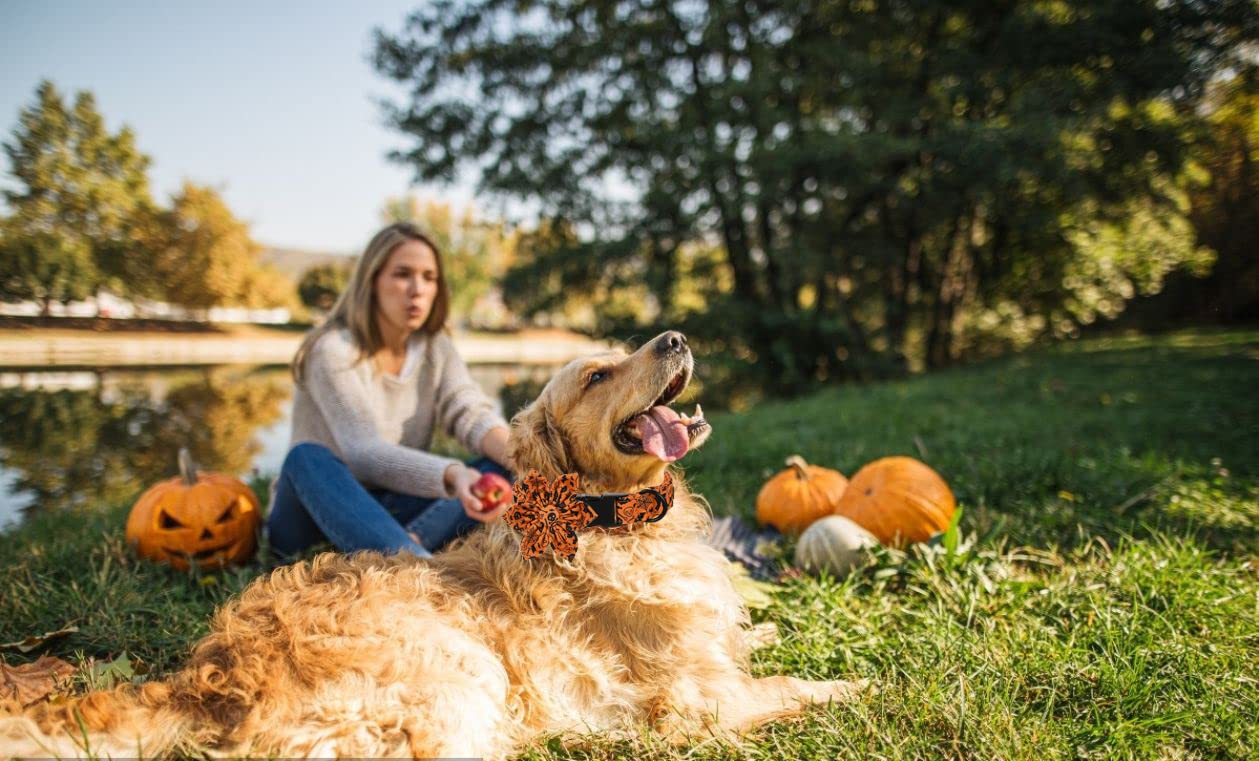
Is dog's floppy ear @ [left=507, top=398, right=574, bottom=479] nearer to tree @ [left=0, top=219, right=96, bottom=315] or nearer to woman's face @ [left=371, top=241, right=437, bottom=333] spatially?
woman's face @ [left=371, top=241, right=437, bottom=333]

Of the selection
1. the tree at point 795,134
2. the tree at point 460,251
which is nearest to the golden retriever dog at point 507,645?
the tree at point 795,134

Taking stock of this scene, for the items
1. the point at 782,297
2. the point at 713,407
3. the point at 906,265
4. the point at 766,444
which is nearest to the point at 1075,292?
the point at 906,265

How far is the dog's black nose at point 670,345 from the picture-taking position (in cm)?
238

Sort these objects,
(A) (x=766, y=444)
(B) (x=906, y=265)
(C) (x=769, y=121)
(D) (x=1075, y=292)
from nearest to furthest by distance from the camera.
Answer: (A) (x=766, y=444)
(C) (x=769, y=121)
(B) (x=906, y=265)
(D) (x=1075, y=292)

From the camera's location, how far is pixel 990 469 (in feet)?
15.9

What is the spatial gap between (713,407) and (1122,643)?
1133cm

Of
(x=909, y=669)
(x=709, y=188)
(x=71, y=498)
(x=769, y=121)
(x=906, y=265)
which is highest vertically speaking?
(x=769, y=121)

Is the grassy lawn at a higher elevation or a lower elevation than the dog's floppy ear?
lower

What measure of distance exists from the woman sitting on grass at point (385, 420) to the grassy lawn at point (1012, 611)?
2.30 ft

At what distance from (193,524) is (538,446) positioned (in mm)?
2473

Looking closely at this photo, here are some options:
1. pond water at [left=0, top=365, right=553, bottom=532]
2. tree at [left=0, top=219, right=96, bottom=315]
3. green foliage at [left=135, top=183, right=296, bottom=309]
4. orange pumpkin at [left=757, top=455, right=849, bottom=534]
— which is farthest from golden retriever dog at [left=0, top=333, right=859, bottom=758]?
green foliage at [left=135, top=183, right=296, bottom=309]

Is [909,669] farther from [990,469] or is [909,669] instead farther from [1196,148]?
[1196,148]

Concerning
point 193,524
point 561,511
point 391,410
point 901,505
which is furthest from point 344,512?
point 901,505

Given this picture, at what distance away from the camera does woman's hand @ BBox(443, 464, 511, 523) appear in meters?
3.07
